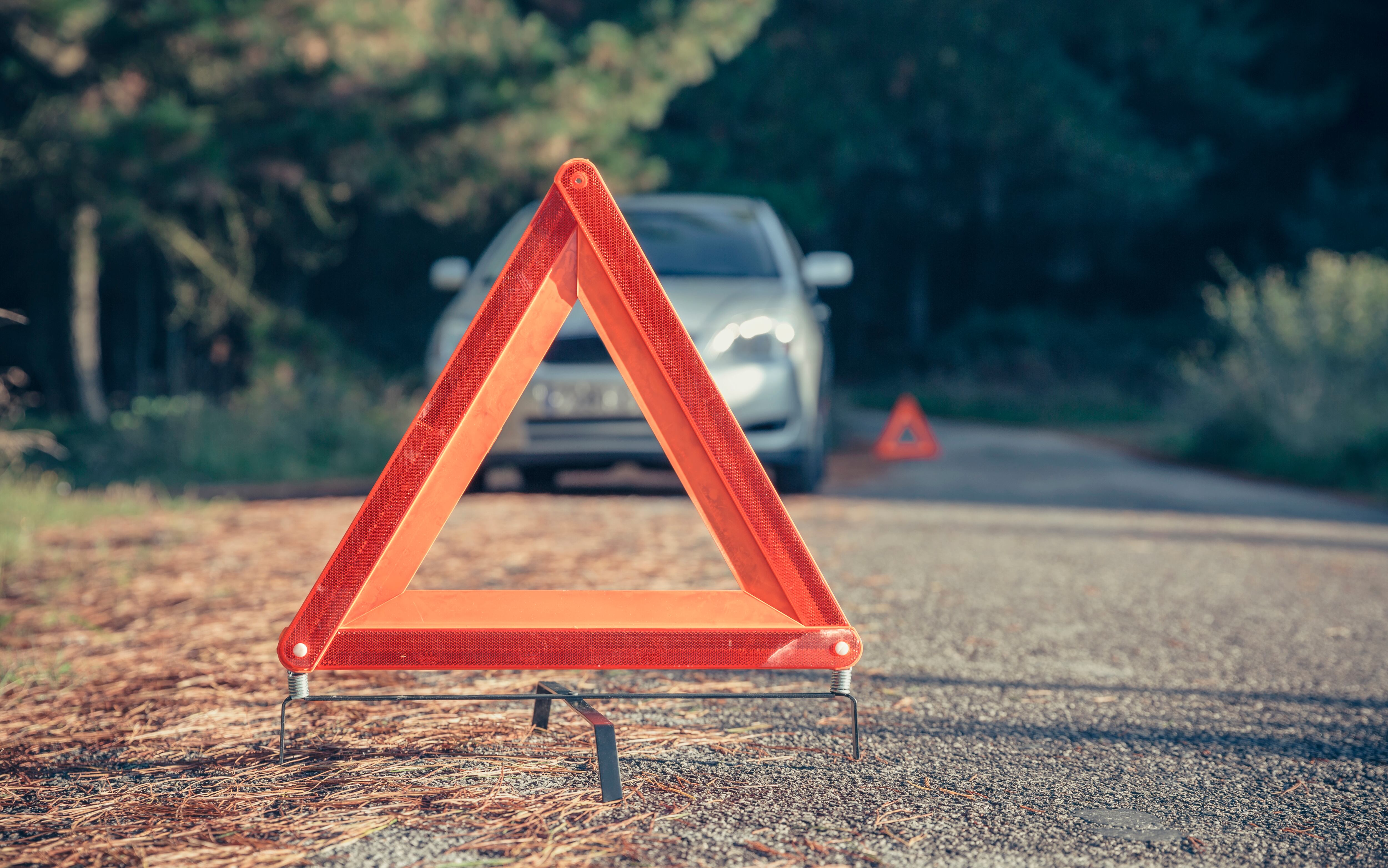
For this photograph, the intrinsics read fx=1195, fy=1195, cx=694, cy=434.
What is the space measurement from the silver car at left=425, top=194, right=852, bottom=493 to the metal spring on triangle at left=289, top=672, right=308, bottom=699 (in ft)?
11.0

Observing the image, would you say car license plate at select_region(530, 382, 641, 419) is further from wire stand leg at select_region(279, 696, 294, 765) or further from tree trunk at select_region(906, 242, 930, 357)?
tree trunk at select_region(906, 242, 930, 357)

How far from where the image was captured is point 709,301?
595 centimetres

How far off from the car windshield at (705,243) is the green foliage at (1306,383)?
19.1 ft

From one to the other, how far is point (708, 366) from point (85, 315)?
27.3 feet

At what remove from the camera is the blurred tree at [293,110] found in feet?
30.9

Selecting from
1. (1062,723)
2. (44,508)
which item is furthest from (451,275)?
(1062,723)

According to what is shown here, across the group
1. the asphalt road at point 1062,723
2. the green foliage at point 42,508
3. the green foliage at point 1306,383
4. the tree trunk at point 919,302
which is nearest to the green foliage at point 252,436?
the green foliage at point 42,508

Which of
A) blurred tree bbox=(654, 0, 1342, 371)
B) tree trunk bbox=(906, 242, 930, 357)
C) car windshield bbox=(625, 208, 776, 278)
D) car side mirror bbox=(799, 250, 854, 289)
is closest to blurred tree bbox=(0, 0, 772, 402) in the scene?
car windshield bbox=(625, 208, 776, 278)

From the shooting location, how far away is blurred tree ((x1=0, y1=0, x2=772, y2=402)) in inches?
371

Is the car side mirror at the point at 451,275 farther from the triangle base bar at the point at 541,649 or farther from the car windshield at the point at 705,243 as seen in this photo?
the triangle base bar at the point at 541,649

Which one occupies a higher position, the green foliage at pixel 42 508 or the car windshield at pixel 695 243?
the car windshield at pixel 695 243

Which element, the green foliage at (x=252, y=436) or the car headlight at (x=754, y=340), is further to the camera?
the green foliage at (x=252, y=436)

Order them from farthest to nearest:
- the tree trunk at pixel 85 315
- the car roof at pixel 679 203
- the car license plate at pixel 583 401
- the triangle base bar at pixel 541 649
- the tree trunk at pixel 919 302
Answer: the tree trunk at pixel 919 302 → the tree trunk at pixel 85 315 → the car roof at pixel 679 203 → the car license plate at pixel 583 401 → the triangle base bar at pixel 541 649

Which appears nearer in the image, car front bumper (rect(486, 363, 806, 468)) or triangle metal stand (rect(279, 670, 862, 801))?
triangle metal stand (rect(279, 670, 862, 801))
